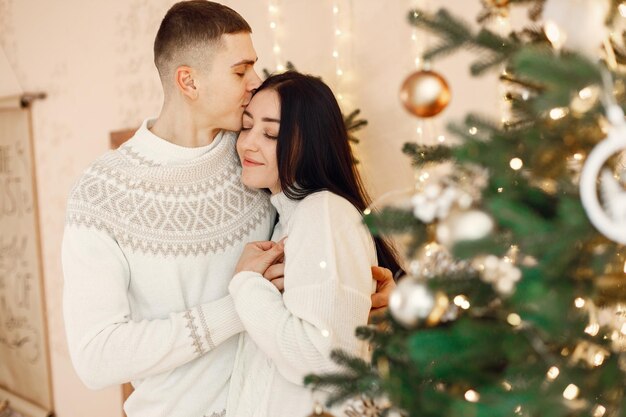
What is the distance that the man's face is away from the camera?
173cm

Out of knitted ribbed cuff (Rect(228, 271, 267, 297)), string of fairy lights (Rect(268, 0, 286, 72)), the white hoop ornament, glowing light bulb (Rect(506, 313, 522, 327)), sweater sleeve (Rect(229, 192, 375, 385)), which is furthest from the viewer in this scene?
string of fairy lights (Rect(268, 0, 286, 72))

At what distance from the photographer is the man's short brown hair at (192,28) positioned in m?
1.72

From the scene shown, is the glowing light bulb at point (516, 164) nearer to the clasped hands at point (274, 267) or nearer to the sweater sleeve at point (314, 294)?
the sweater sleeve at point (314, 294)

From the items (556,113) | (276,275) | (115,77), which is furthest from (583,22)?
(115,77)

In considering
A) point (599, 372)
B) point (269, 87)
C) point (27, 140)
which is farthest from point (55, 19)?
point (599, 372)

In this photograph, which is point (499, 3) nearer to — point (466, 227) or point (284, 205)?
point (466, 227)

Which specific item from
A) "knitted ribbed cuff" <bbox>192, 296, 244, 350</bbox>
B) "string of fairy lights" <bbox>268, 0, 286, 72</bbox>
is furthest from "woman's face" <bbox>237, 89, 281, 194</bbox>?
"string of fairy lights" <bbox>268, 0, 286, 72</bbox>

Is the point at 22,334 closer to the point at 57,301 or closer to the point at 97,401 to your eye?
the point at 57,301

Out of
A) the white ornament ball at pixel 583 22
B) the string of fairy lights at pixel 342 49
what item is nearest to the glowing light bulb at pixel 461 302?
the white ornament ball at pixel 583 22

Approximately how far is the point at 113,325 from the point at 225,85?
68 cm

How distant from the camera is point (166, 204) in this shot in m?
1.67

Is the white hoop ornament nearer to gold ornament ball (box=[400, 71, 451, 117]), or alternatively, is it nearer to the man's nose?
gold ornament ball (box=[400, 71, 451, 117])

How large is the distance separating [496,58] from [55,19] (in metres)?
3.30

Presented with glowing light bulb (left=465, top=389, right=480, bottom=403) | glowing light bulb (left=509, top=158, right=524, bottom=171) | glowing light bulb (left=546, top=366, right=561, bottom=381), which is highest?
glowing light bulb (left=509, top=158, right=524, bottom=171)
